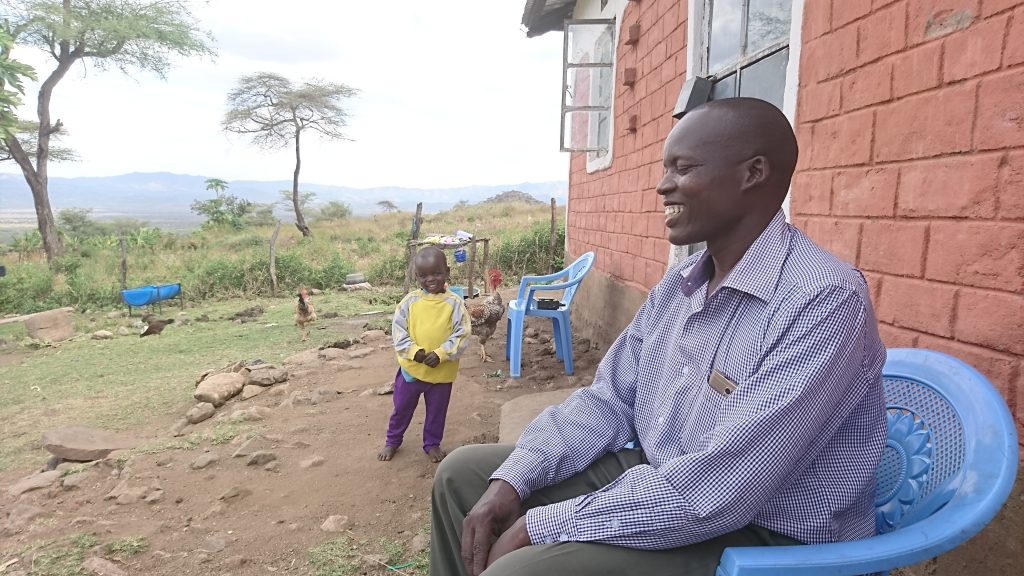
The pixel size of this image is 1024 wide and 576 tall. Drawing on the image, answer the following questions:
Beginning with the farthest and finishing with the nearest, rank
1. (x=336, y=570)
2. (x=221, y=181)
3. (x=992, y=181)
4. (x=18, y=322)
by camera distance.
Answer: (x=221, y=181)
(x=18, y=322)
(x=336, y=570)
(x=992, y=181)

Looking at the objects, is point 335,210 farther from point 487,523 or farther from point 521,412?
point 487,523

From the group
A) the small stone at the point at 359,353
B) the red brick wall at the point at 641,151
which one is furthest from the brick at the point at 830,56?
the small stone at the point at 359,353

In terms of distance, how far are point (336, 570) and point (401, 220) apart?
2639 centimetres

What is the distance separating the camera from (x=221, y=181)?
30.2 metres

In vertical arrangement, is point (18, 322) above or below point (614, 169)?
below

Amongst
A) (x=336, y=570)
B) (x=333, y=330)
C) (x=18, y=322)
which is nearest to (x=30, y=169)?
(x=18, y=322)

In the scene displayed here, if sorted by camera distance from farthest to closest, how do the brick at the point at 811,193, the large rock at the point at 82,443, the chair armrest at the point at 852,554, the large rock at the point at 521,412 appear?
the large rock at the point at 82,443, the large rock at the point at 521,412, the brick at the point at 811,193, the chair armrest at the point at 852,554

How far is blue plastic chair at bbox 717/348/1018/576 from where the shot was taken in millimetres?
1020

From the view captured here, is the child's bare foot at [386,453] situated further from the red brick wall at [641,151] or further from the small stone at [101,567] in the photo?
the red brick wall at [641,151]

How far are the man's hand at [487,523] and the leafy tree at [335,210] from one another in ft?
114

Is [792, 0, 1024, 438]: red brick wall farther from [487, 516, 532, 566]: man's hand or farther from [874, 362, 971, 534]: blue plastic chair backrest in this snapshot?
[487, 516, 532, 566]: man's hand

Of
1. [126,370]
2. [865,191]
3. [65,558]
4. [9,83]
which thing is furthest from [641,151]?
[9,83]

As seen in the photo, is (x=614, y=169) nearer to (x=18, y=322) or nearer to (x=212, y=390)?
(x=212, y=390)

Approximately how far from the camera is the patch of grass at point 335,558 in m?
2.31
